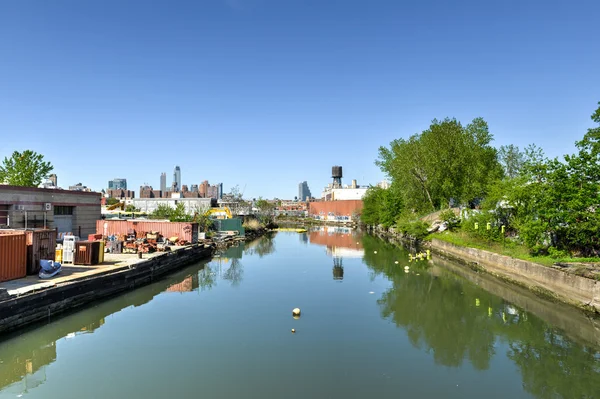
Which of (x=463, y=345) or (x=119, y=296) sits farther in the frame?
(x=119, y=296)

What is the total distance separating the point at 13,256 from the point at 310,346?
15.2 meters

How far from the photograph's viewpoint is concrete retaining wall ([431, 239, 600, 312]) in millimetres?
19531

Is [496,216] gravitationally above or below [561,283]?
above

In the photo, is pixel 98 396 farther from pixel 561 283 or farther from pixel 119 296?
pixel 561 283

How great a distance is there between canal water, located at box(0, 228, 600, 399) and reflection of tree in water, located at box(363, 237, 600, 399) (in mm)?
64

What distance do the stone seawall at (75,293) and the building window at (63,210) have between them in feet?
40.2

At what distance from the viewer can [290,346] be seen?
15828mm

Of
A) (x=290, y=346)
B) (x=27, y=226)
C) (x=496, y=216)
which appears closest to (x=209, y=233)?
(x=27, y=226)

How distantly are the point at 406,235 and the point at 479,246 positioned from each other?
30.5 metres

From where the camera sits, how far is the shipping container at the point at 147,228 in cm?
4134

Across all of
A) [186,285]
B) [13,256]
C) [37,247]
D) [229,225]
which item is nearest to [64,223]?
[186,285]

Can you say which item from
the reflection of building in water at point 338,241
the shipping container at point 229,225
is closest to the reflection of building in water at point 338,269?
the reflection of building in water at point 338,241

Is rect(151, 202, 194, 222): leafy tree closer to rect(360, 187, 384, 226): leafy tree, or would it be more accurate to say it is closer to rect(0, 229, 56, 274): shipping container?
rect(0, 229, 56, 274): shipping container

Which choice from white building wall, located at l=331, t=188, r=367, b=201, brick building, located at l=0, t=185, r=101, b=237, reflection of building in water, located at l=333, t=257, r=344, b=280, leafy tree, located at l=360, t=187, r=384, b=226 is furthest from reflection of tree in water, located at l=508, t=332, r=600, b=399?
white building wall, located at l=331, t=188, r=367, b=201
